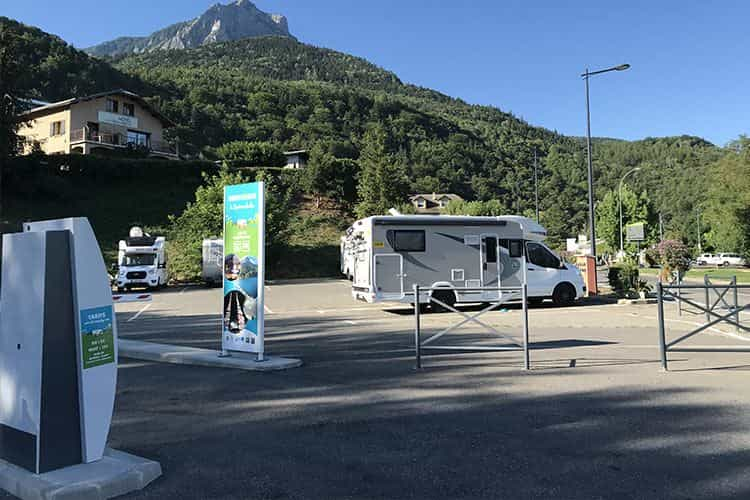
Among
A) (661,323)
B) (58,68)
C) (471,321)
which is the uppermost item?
(58,68)

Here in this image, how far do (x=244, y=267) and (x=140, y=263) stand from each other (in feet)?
70.4

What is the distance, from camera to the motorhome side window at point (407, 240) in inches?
622

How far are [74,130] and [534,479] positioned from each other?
5605 cm

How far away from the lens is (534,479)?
12.4 ft

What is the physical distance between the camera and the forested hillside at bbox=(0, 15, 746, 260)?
262 ft

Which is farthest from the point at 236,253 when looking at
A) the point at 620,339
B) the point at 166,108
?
the point at 166,108

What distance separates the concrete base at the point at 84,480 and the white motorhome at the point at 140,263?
24388 mm

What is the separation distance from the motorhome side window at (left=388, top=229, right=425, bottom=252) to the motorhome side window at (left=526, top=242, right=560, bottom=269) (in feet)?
12.0

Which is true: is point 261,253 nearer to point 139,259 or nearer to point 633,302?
point 633,302

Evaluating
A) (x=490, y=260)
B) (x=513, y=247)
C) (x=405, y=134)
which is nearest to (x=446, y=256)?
(x=490, y=260)

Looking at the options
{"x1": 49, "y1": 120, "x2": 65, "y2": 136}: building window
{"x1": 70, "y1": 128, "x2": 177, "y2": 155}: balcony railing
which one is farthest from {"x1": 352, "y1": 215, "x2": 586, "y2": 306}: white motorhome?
{"x1": 49, "y1": 120, "x2": 65, "y2": 136}: building window

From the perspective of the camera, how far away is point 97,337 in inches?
159

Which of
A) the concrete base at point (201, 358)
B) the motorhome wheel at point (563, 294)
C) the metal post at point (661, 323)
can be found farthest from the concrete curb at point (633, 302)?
the concrete base at point (201, 358)

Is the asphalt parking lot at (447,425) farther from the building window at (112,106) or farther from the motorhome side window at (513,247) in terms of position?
the building window at (112,106)
